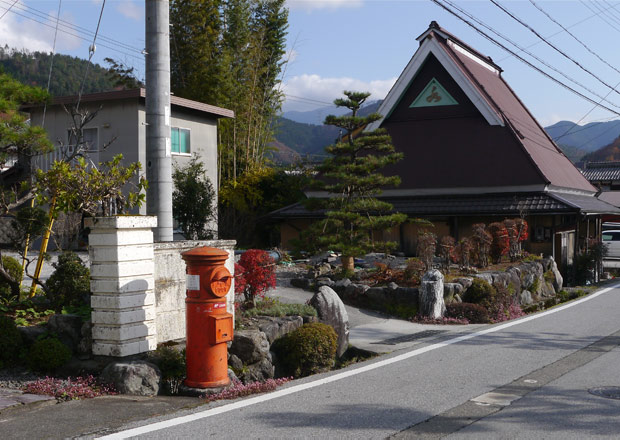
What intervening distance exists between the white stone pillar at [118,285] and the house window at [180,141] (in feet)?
53.8

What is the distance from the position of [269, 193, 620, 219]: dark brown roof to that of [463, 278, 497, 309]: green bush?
8596 millimetres

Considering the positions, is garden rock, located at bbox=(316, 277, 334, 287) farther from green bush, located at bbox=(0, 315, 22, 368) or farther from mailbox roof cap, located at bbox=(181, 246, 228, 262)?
green bush, located at bbox=(0, 315, 22, 368)

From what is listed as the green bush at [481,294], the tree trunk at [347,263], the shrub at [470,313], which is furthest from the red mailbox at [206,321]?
the tree trunk at [347,263]

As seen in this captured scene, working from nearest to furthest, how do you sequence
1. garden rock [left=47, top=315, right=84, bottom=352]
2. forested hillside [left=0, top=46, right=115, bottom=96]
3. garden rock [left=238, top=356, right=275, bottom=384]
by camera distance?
garden rock [left=47, top=315, right=84, bottom=352] < garden rock [left=238, top=356, right=275, bottom=384] < forested hillside [left=0, top=46, right=115, bottom=96]

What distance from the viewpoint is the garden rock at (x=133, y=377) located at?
6.55 m

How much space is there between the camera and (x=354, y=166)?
1570 cm

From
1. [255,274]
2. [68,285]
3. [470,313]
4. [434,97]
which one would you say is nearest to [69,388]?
[68,285]

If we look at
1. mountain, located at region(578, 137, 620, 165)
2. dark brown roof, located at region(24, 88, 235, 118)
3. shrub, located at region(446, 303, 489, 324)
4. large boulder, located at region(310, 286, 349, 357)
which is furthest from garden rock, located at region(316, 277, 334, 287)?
mountain, located at region(578, 137, 620, 165)

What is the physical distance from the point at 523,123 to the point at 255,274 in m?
22.1

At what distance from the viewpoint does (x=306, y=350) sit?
26.5ft

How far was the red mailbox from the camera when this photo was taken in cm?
674

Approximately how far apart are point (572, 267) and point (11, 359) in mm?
21352

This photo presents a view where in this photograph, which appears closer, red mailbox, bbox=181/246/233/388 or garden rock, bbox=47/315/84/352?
red mailbox, bbox=181/246/233/388

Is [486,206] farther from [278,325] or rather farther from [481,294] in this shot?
[278,325]
